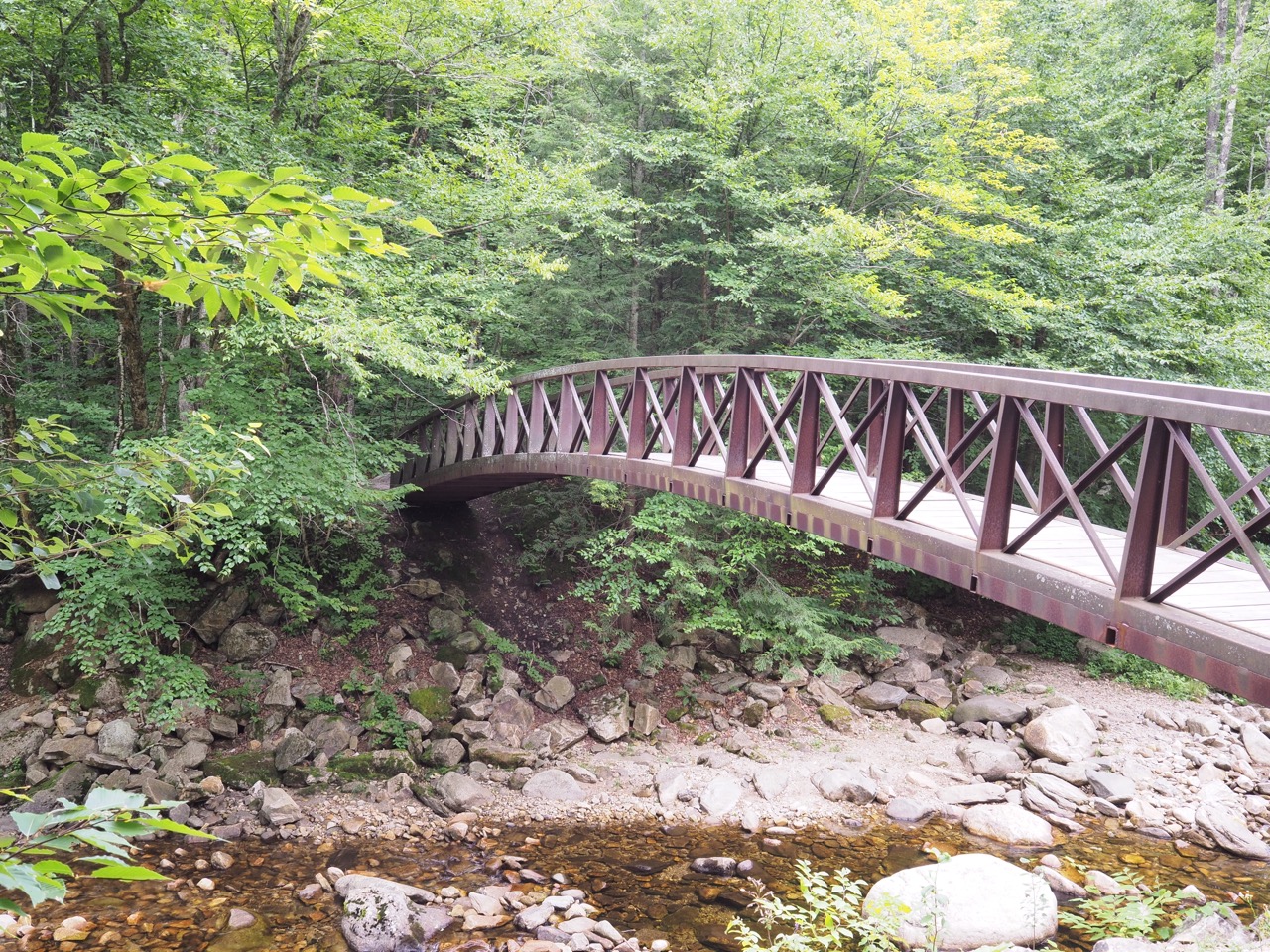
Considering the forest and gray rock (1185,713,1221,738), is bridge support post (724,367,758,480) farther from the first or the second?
gray rock (1185,713,1221,738)

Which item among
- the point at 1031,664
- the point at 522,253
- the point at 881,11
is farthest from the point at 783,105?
the point at 1031,664

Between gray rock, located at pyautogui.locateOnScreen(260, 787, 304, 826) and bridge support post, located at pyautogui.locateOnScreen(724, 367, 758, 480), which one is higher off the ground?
bridge support post, located at pyautogui.locateOnScreen(724, 367, 758, 480)

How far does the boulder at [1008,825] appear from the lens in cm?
816

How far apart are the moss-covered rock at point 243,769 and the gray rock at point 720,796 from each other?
15.5 feet

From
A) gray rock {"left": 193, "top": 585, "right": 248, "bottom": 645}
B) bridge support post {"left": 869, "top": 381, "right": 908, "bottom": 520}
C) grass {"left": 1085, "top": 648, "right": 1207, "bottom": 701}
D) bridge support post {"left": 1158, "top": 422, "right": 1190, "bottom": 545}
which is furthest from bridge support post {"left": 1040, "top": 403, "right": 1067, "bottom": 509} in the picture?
gray rock {"left": 193, "top": 585, "right": 248, "bottom": 645}

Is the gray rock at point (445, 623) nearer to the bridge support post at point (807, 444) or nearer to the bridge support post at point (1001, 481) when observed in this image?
the bridge support post at point (807, 444)

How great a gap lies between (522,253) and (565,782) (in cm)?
644

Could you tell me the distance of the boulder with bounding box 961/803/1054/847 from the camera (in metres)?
8.16

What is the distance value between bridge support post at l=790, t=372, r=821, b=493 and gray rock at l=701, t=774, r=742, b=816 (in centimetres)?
455

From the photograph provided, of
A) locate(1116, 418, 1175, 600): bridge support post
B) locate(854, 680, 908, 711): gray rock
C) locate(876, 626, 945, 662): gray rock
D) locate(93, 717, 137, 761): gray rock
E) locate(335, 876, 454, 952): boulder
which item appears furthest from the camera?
locate(876, 626, 945, 662): gray rock

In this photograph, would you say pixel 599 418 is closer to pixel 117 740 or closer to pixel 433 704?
pixel 433 704

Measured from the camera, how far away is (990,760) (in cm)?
988

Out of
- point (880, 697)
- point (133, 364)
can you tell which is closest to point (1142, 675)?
point (880, 697)

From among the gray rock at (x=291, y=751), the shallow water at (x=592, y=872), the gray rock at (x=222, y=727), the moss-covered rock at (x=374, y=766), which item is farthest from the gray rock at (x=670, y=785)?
the gray rock at (x=222, y=727)
